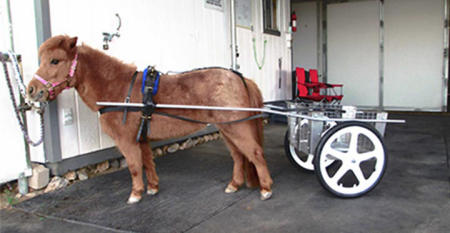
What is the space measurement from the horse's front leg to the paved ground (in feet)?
0.39

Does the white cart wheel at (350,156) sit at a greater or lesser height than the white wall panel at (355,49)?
lesser

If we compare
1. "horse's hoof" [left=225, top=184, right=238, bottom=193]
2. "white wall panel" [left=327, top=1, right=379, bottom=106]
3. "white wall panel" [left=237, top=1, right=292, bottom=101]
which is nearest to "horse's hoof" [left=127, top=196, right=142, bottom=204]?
"horse's hoof" [left=225, top=184, right=238, bottom=193]

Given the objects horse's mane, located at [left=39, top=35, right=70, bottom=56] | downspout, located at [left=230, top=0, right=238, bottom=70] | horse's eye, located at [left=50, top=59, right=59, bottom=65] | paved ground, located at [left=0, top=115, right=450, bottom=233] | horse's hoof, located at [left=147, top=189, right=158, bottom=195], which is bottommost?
paved ground, located at [left=0, top=115, right=450, bottom=233]

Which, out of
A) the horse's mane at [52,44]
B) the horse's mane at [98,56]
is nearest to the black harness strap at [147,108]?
the horse's mane at [98,56]

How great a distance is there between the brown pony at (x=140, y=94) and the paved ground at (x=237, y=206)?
28cm

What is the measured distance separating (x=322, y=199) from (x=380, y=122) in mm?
878

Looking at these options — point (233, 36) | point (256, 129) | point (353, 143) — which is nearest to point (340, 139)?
point (353, 143)

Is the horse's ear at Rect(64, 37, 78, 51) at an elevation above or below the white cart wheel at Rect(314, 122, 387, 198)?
above

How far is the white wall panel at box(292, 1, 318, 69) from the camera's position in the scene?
1038 centimetres

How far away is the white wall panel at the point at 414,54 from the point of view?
9041mm

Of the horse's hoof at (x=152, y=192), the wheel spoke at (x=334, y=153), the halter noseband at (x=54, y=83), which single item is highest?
the halter noseband at (x=54, y=83)

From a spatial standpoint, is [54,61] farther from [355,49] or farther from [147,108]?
[355,49]

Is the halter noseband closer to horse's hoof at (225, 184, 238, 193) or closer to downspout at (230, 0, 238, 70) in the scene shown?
horse's hoof at (225, 184, 238, 193)

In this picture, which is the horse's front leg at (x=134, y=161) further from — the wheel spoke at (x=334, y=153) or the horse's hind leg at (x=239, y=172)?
the wheel spoke at (x=334, y=153)
